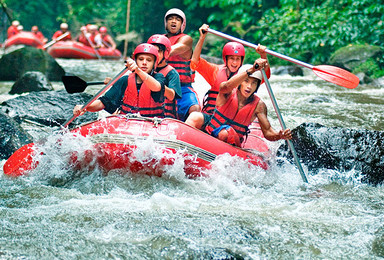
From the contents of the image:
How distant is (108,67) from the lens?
48.0ft

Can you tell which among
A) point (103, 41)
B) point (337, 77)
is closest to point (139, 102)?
point (337, 77)

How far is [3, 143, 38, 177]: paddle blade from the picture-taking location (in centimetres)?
445

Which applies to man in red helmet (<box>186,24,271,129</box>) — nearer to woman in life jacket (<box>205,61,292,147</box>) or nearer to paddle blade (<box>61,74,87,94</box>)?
woman in life jacket (<box>205,61,292,147</box>)

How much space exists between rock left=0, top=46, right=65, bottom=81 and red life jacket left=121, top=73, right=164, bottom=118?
6.56 m

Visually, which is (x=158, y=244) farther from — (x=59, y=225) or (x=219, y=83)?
(x=219, y=83)

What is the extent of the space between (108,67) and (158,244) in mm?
11953

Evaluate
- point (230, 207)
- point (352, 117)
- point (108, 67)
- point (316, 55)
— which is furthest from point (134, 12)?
point (230, 207)

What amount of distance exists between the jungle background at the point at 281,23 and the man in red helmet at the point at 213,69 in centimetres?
418

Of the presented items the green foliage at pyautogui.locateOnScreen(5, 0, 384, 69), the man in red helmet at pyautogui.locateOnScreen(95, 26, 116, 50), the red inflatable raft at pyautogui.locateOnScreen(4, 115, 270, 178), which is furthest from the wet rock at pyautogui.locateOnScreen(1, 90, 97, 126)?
the man in red helmet at pyautogui.locateOnScreen(95, 26, 116, 50)

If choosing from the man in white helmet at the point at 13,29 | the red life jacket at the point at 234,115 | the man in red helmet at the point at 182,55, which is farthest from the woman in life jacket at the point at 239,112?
the man in white helmet at the point at 13,29

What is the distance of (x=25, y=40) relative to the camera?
1989 cm

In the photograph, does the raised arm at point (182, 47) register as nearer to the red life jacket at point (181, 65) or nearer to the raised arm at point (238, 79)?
the red life jacket at point (181, 65)

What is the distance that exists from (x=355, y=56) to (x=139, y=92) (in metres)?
8.61

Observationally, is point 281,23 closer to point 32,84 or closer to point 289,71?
point 289,71
